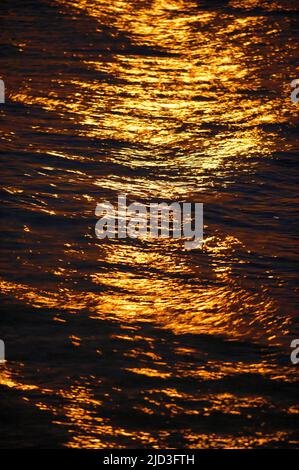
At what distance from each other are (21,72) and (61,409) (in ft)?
8.22

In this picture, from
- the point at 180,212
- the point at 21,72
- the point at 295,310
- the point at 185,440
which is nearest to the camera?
the point at 185,440

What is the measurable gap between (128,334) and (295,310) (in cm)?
54

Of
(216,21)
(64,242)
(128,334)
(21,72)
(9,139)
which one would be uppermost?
(216,21)

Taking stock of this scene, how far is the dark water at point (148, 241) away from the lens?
2.10 metres

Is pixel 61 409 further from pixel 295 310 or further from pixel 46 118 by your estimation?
pixel 46 118

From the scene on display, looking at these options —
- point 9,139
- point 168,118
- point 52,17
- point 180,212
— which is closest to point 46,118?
point 9,139

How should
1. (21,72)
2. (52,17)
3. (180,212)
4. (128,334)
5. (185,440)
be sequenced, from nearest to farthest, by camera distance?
(185,440) < (128,334) < (180,212) < (21,72) < (52,17)

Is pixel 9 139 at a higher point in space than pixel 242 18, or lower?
lower

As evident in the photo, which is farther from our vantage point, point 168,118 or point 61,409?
point 168,118

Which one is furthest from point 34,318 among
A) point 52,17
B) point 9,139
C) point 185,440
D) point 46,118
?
point 52,17

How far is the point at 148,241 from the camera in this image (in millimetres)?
2861

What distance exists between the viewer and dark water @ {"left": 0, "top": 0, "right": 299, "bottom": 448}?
2.10 metres

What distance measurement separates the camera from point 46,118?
12.2 ft

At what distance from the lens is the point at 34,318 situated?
2.42 metres
